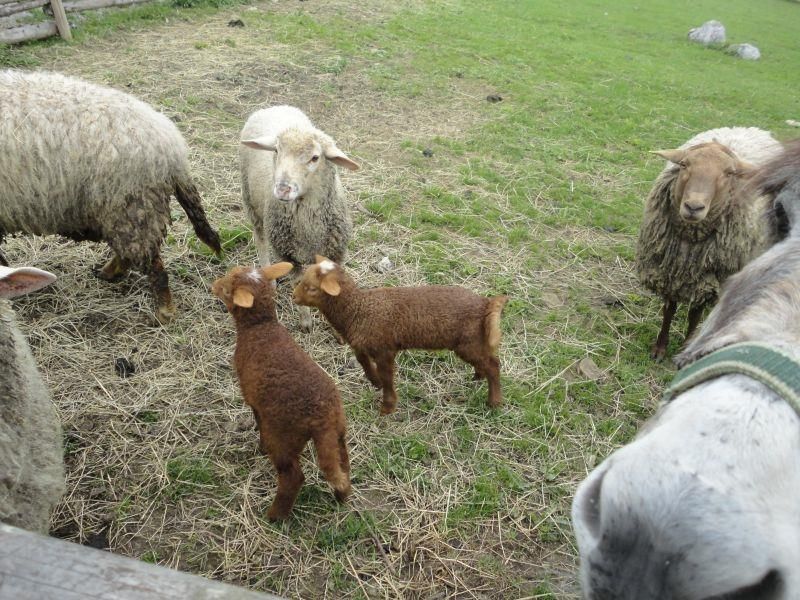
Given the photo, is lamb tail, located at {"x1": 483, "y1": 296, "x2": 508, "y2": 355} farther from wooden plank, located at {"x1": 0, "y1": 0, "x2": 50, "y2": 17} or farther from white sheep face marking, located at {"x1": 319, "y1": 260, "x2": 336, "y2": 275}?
wooden plank, located at {"x1": 0, "y1": 0, "x2": 50, "y2": 17}

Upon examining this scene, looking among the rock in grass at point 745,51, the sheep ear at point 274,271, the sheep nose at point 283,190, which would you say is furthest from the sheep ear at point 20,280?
the rock in grass at point 745,51

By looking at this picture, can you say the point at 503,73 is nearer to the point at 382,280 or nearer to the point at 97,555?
the point at 382,280

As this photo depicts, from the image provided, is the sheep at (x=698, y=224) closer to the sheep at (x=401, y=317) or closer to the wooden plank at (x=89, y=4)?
the sheep at (x=401, y=317)

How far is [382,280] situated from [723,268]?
9.11 feet

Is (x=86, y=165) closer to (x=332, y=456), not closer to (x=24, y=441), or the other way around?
(x=24, y=441)

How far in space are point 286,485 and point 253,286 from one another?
3.58ft

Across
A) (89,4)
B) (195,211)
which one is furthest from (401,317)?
(89,4)

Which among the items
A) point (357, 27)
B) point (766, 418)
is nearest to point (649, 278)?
point (766, 418)

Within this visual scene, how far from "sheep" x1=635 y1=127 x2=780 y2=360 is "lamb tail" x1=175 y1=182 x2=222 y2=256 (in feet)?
12.1

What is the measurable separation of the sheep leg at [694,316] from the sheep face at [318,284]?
299cm

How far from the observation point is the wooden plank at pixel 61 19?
932 centimetres

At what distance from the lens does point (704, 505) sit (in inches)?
39.6

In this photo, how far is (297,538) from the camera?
2.97 m

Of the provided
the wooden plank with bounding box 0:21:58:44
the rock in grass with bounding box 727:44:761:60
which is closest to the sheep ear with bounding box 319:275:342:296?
the wooden plank with bounding box 0:21:58:44
